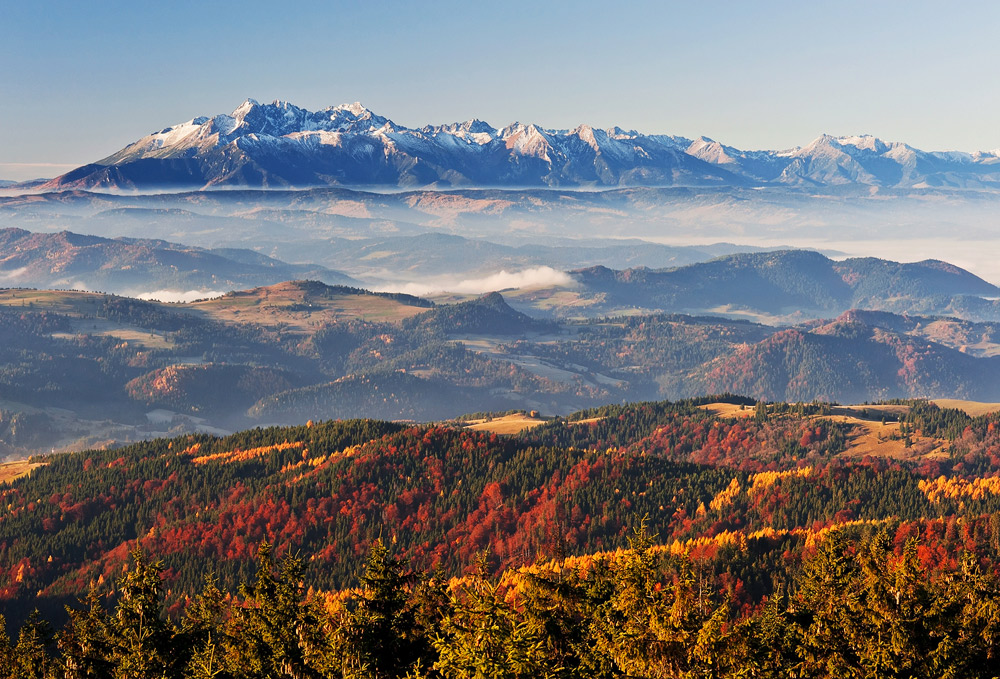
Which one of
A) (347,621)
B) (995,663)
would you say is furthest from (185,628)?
(995,663)

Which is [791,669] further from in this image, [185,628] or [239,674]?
[185,628]

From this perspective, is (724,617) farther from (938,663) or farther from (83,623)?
(83,623)

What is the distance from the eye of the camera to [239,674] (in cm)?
7119

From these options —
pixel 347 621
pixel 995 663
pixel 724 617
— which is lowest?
pixel 995 663

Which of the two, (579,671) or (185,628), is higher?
(579,671)

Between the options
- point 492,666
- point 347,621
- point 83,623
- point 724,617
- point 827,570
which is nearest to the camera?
point 492,666

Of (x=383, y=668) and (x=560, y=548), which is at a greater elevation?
(x=560, y=548)

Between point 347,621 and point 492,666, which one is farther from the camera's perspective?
point 347,621

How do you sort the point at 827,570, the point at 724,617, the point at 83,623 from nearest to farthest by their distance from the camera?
the point at 724,617
the point at 83,623
the point at 827,570

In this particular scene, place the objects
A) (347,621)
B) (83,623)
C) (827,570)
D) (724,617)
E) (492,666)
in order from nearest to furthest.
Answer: (492,666) → (724,617) → (347,621) → (83,623) → (827,570)

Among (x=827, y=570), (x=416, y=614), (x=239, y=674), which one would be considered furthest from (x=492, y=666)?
(x=827, y=570)

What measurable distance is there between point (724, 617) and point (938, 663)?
72.7 feet

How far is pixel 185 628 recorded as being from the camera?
80188 millimetres

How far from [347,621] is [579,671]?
723 inches
